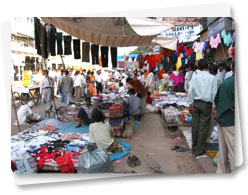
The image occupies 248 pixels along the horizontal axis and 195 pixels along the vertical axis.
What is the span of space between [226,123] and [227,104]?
32 cm

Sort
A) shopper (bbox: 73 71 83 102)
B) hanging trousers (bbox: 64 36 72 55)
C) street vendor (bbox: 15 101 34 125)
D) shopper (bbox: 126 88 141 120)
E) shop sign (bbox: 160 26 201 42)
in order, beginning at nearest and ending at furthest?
street vendor (bbox: 15 101 34 125)
hanging trousers (bbox: 64 36 72 55)
shopper (bbox: 126 88 141 120)
shopper (bbox: 73 71 83 102)
shop sign (bbox: 160 26 201 42)

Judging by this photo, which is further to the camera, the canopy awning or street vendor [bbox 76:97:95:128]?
street vendor [bbox 76:97:95:128]

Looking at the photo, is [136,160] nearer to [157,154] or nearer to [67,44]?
[157,154]

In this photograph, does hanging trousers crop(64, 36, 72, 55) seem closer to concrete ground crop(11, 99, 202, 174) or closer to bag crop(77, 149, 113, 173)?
concrete ground crop(11, 99, 202, 174)

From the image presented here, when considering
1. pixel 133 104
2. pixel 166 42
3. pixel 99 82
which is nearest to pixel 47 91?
pixel 133 104

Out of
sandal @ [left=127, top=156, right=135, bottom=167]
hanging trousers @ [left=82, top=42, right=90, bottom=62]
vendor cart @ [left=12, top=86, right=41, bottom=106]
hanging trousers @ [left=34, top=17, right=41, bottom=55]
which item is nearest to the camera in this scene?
sandal @ [left=127, top=156, right=135, bottom=167]

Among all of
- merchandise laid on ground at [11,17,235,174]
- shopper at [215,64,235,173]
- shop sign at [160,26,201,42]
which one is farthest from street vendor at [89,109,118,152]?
shop sign at [160,26,201,42]

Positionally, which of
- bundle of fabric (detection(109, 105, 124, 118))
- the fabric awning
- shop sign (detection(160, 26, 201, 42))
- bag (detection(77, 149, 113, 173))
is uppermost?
shop sign (detection(160, 26, 201, 42))

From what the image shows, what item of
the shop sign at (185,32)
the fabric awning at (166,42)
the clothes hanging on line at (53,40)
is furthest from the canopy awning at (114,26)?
the shop sign at (185,32)

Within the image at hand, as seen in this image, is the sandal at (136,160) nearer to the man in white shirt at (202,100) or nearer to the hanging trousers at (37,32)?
the man in white shirt at (202,100)

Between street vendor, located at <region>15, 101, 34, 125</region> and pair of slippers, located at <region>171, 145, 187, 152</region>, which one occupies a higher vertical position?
street vendor, located at <region>15, 101, 34, 125</region>

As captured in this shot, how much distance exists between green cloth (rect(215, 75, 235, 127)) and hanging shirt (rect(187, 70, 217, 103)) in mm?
598

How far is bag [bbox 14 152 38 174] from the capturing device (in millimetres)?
4309

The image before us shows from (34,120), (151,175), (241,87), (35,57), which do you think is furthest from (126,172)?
(35,57)
